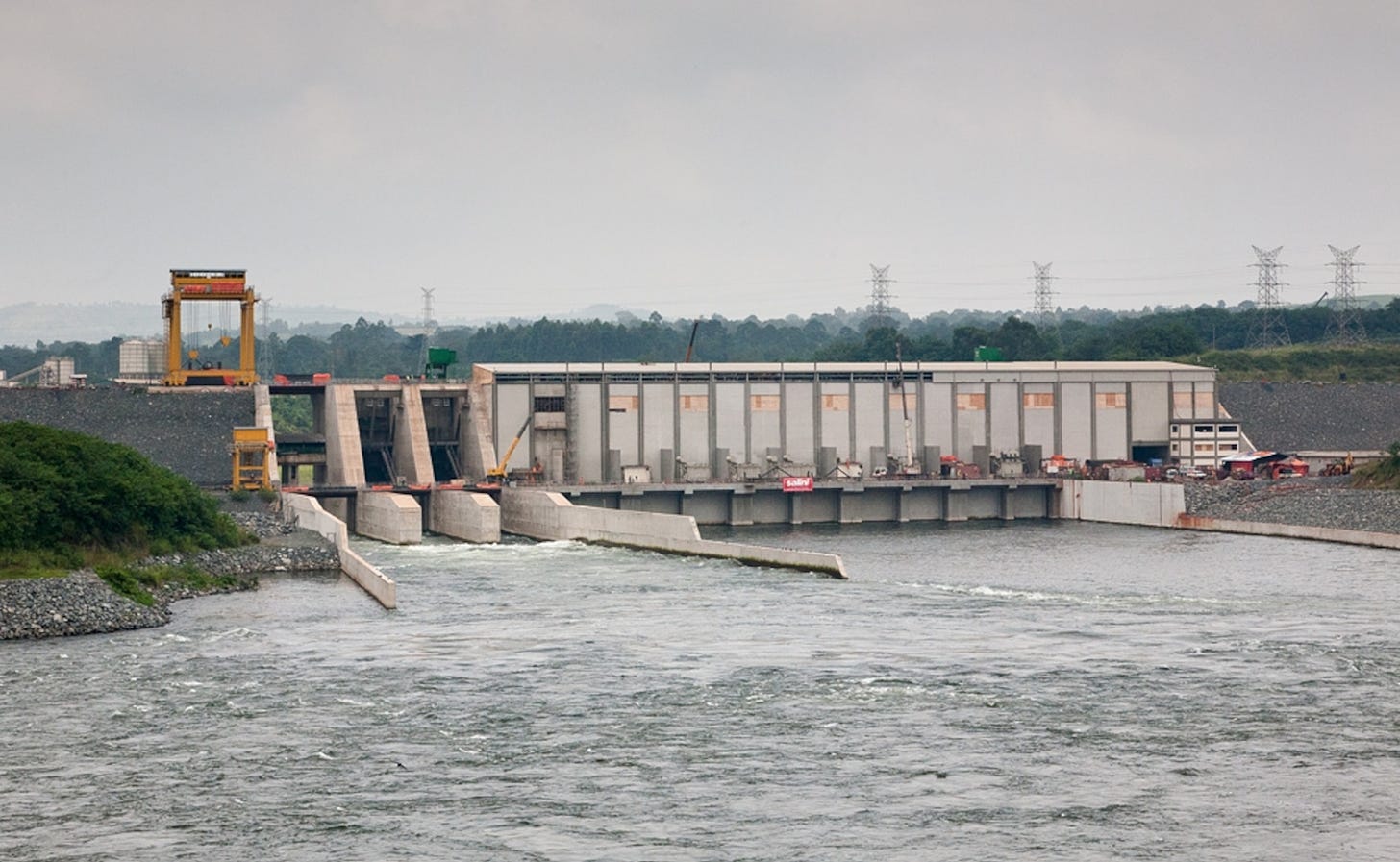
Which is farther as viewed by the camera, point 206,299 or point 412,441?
point 206,299

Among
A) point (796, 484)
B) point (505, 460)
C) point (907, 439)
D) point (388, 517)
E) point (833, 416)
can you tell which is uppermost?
point (833, 416)

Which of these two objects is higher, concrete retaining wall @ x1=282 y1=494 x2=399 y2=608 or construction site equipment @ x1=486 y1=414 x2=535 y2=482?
construction site equipment @ x1=486 y1=414 x2=535 y2=482

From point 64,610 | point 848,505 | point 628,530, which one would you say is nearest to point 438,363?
point 848,505

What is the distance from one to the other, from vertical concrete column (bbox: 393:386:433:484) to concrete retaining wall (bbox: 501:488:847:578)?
5.99 metres

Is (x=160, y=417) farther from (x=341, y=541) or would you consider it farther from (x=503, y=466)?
(x=341, y=541)

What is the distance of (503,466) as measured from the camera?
126 m

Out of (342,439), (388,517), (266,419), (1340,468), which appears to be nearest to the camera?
(388,517)

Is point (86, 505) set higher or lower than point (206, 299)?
lower

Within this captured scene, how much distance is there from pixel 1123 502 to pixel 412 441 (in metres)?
48.5

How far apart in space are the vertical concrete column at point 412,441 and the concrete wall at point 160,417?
10.3 metres

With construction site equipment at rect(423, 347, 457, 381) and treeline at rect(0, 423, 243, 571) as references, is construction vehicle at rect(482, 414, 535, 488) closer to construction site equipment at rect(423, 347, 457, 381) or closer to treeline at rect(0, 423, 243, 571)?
construction site equipment at rect(423, 347, 457, 381)

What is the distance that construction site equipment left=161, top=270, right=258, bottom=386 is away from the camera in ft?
434

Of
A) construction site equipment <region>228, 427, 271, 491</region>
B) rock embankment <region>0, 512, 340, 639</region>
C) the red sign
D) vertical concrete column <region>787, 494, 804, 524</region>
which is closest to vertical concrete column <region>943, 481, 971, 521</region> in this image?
vertical concrete column <region>787, 494, 804, 524</region>

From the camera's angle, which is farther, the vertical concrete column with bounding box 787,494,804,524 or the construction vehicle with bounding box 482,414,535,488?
the vertical concrete column with bounding box 787,494,804,524
